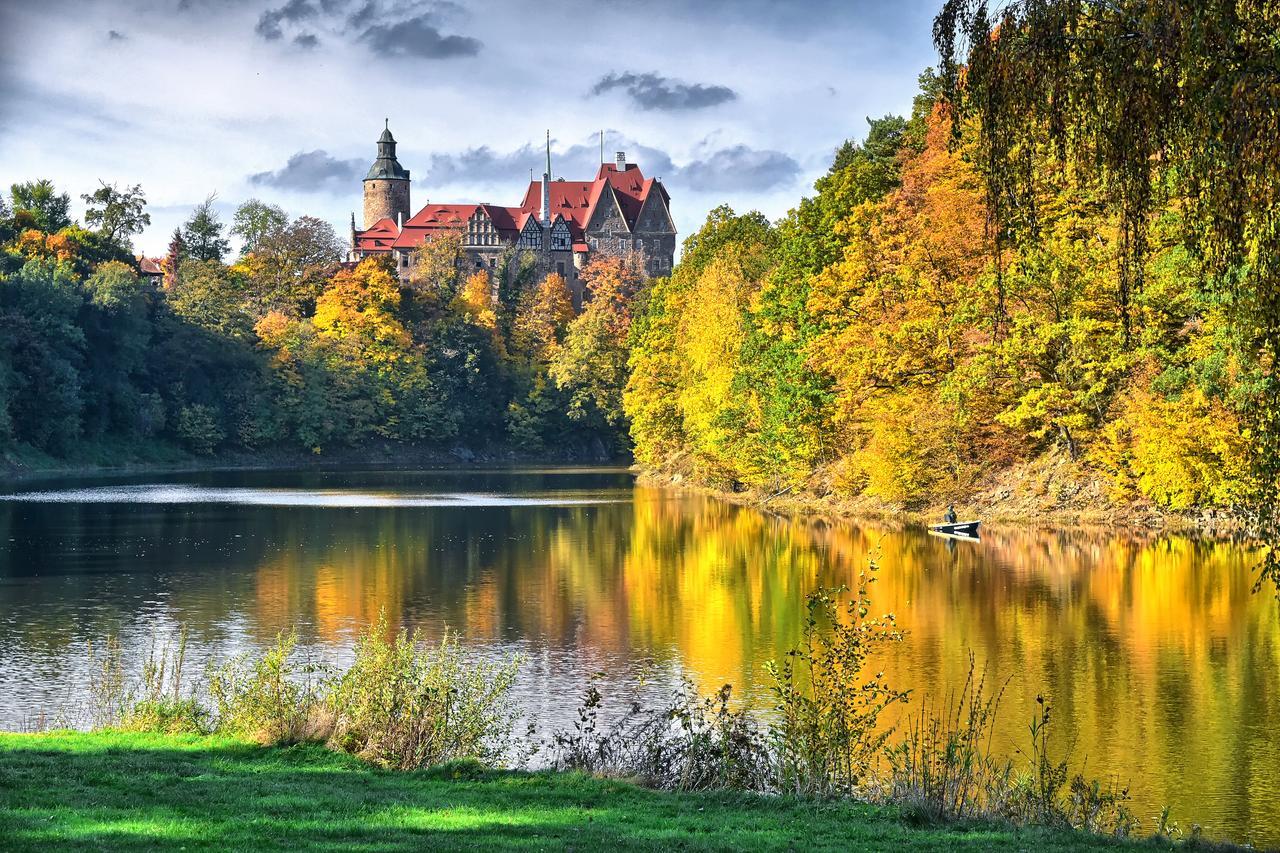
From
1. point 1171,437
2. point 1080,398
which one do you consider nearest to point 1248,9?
point 1171,437

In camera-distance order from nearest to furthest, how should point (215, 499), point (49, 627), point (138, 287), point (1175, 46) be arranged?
point (1175, 46) < point (49, 627) < point (215, 499) < point (138, 287)

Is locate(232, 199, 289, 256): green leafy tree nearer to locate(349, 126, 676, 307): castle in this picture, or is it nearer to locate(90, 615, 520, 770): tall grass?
locate(349, 126, 676, 307): castle

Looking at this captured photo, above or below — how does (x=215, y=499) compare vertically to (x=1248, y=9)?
below

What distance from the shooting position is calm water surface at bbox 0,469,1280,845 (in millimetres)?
16719

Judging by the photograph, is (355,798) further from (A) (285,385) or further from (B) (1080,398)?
(A) (285,385)

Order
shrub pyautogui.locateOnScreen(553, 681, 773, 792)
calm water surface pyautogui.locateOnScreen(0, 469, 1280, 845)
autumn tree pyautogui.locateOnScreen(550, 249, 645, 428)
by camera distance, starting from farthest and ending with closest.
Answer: autumn tree pyautogui.locateOnScreen(550, 249, 645, 428)
calm water surface pyautogui.locateOnScreen(0, 469, 1280, 845)
shrub pyautogui.locateOnScreen(553, 681, 773, 792)

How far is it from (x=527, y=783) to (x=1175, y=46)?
704 cm

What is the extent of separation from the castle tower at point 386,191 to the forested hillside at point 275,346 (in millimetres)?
32698

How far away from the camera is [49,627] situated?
23484mm

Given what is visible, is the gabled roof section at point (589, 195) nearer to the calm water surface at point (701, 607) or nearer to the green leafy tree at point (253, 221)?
the green leafy tree at point (253, 221)

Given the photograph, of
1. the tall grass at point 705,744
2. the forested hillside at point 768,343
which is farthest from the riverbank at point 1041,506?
the tall grass at point 705,744

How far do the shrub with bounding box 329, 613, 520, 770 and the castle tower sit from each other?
13771 cm

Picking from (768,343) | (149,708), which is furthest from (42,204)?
(149,708)

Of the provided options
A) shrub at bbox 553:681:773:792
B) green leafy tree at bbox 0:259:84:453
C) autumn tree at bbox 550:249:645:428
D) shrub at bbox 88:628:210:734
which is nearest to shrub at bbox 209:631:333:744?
shrub at bbox 88:628:210:734
